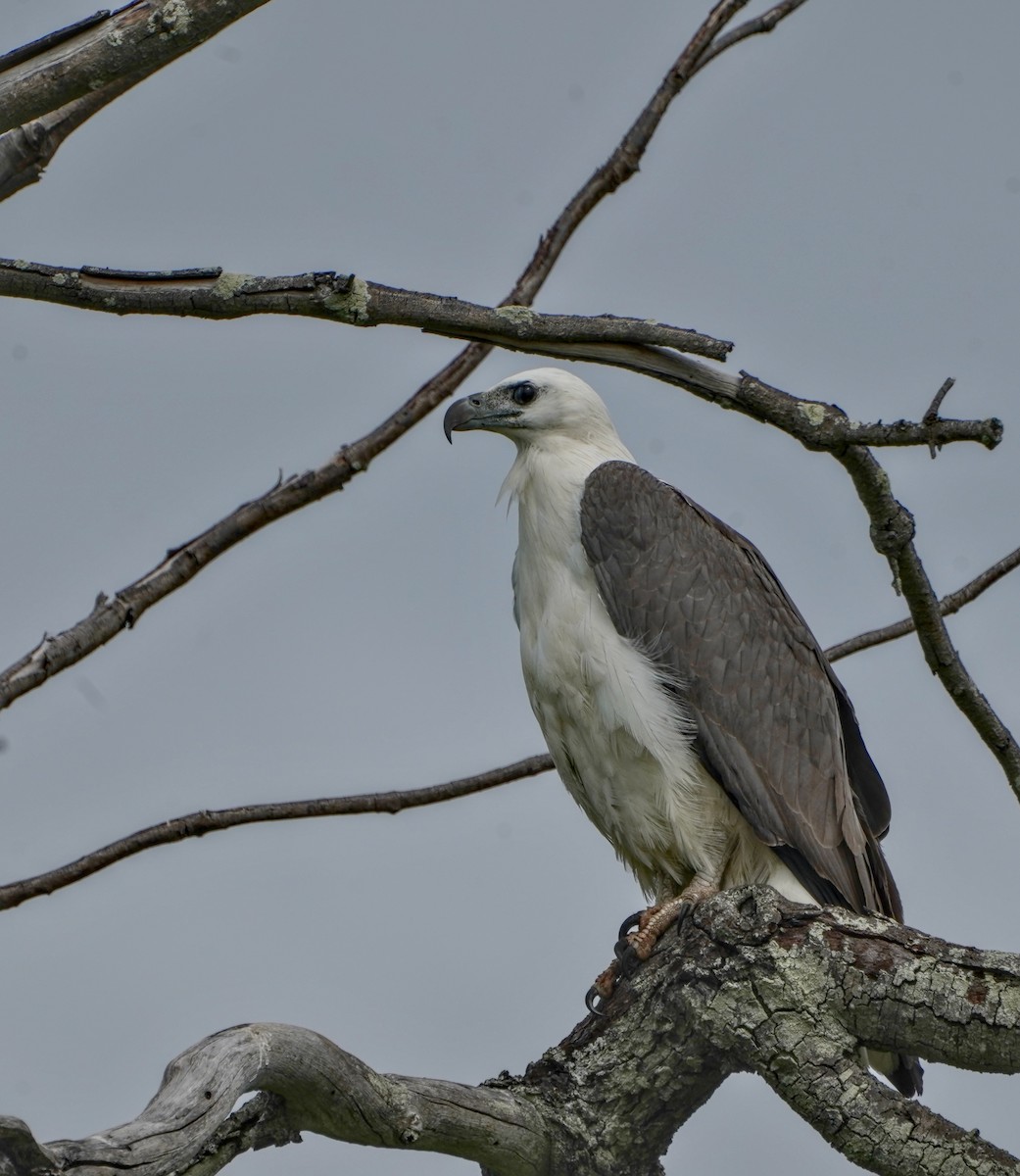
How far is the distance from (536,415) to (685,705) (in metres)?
1.35

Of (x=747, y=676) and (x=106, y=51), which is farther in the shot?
(x=747, y=676)

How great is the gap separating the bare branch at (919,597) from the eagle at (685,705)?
2.98 ft

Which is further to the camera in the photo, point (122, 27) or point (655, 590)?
point (655, 590)

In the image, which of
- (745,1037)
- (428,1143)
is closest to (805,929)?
(745,1037)

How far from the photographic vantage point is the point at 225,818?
15.9ft

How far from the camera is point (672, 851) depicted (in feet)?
16.5

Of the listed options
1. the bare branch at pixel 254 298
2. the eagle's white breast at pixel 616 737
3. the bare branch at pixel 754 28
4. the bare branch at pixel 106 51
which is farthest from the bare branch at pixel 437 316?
the bare branch at pixel 754 28

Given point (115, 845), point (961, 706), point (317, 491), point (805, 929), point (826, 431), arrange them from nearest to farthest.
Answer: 1. point (826, 431)
2. point (805, 929)
3. point (961, 706)
4. point (115, 845)
5. point (317, 491)

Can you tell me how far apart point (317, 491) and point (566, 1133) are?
8.60 feet

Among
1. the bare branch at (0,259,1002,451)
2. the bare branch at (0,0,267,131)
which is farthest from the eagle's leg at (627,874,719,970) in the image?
the bare branch at (0,0,267,131)

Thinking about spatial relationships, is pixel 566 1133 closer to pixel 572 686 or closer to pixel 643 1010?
pixel 643 1010

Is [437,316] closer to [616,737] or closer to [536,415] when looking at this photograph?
[616,737]

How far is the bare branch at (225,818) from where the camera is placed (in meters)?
4.73

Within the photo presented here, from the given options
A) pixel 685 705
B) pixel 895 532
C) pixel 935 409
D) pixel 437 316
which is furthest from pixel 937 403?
pixel 685 705
